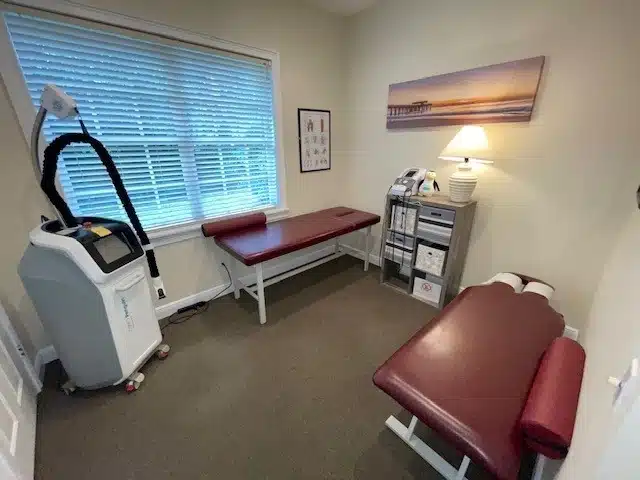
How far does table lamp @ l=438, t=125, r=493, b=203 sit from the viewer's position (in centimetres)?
197

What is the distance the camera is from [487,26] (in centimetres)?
195

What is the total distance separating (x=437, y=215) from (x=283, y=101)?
1.80m

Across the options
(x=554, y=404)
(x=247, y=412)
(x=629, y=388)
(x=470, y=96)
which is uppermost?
(x=470, y=96)

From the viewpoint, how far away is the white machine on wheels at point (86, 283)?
1.29 m

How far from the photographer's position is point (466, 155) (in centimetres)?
203

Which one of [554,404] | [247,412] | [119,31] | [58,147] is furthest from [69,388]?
[554,404]

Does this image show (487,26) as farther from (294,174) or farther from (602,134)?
(294,174)

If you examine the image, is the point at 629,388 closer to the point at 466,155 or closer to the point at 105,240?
the point at 466,155

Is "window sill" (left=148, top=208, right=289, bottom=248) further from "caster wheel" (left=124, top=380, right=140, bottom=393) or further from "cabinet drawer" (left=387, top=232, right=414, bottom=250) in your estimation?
"cabinet drawer" (left=387, top=232, right=414, bottom=250)

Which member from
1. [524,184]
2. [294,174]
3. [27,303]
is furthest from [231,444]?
[524,184]

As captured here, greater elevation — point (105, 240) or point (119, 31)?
point (119, 31)

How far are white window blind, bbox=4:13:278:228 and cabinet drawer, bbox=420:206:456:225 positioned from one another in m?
1.56

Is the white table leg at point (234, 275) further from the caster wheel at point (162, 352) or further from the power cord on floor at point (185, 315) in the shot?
the caster wheel at point (162, 352)

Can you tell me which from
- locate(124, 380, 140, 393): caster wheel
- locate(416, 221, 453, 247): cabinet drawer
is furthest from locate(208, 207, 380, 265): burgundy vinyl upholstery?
locate(124, 380, 140, 393): caster wheel
